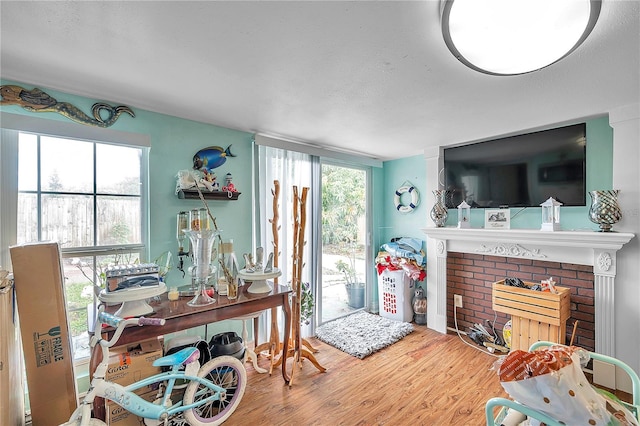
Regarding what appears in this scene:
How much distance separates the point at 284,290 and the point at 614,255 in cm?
256

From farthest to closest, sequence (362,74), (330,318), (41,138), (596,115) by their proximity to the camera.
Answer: (330,318) < (596,115) < (41,138) < (362,74)

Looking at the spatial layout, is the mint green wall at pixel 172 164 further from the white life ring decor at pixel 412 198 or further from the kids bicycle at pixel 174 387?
the white life ring decor at pixel 412 198

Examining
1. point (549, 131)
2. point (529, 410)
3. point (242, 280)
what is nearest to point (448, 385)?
point (529, 410)

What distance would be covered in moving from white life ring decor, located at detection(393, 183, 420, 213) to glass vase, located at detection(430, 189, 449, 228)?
425mm

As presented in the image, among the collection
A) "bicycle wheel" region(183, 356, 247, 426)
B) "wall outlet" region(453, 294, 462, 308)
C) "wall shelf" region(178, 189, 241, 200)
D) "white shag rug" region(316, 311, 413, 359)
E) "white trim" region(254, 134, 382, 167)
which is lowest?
"white shag rug" region(316, 311, 413, 359)

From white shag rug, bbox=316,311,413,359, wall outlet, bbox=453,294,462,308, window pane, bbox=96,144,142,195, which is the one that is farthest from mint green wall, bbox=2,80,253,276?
wall outlet, bbox=453,294,462,308

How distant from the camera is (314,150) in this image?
3104 millimetres

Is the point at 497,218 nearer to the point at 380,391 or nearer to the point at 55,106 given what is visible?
the point at 380,391

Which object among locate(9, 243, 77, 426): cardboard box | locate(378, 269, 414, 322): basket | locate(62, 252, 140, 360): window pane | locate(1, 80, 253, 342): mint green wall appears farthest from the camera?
locate(378, 269, 414, 322): basket

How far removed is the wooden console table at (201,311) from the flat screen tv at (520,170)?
2231mm

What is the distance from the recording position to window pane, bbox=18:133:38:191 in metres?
1.75

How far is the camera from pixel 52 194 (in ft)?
6.10

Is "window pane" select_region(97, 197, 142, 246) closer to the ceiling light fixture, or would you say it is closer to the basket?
the ceiling light fixture

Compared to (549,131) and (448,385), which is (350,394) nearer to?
(448,385)
